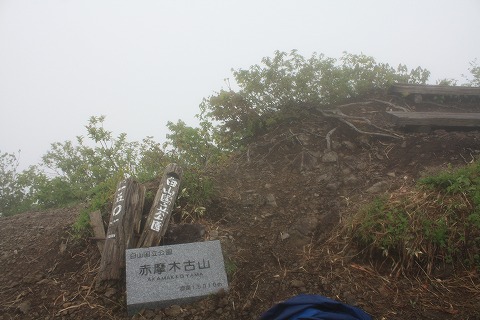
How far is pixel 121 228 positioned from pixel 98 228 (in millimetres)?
596

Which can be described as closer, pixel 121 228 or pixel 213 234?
pixel 121 228

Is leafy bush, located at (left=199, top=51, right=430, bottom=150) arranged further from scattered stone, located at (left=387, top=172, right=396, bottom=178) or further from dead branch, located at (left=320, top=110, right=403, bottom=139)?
scattered stone, located at (left=387, top=172, right=396, bottom=178)

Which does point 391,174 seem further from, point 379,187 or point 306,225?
point 306,225

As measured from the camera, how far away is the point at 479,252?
3.52m

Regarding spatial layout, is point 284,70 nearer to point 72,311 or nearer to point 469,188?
point 469,188

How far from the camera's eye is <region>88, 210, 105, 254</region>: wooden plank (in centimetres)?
441

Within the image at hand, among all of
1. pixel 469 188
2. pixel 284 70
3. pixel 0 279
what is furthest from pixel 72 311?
pixel 284 70

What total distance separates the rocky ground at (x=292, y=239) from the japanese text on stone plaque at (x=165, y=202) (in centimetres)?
57

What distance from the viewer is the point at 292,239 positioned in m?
4.55

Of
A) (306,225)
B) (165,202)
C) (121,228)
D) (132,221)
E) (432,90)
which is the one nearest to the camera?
(121,228)

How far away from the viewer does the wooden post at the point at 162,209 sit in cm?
426

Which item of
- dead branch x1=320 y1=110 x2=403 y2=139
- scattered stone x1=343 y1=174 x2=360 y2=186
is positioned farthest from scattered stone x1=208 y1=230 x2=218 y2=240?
dead branch x1=320 y1=110 x2=403 y2=139

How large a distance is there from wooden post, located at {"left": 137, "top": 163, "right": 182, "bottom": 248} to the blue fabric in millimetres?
2364

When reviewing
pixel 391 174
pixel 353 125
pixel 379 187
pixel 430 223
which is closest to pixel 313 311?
pixel 430 223
